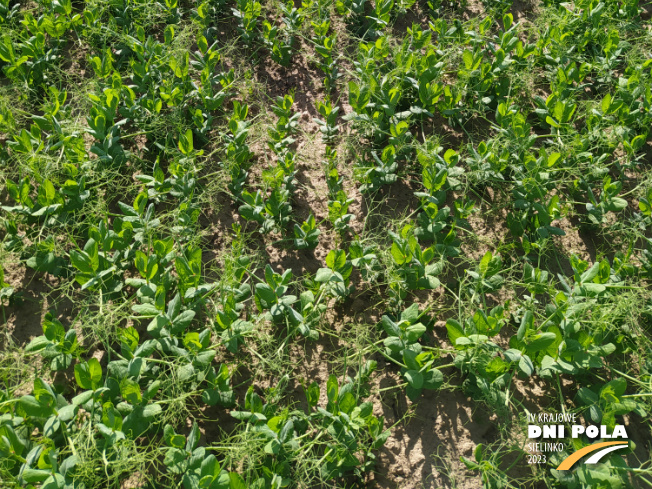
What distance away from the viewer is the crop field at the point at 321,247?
6.23 feet

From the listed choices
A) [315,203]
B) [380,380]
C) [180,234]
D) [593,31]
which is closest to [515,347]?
[380,380]

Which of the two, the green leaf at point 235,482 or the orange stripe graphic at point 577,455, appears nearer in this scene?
the green leaf at point 235,482

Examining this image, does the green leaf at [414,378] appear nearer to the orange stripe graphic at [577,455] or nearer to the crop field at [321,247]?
the crop field at [321,247]

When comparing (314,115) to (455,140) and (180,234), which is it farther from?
(180,234)

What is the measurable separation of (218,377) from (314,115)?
1.62m

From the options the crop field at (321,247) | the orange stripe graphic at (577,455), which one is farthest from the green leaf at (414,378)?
the orange stripe graphic at (577,455)

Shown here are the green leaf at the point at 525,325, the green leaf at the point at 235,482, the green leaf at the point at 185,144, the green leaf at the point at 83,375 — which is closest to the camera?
the green leaf at the point at 235,482

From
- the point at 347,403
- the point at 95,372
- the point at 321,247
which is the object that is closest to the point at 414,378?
the point at 347,403

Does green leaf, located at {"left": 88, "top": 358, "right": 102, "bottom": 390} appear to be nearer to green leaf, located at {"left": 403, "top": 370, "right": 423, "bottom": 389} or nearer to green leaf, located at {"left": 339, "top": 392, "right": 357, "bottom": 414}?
green leaf, located at {"left": 339, "top": 392, "right": 357, "bottom": 414}

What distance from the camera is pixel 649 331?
2285mm

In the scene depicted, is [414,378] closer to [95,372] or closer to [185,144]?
[95,372]

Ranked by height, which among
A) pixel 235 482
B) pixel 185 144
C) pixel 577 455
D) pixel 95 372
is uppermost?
pixel 185 144

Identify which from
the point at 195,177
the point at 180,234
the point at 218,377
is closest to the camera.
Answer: the point at 218,377

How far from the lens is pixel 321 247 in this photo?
2.48 metres
